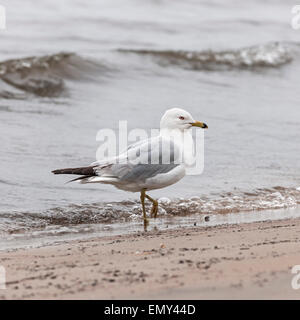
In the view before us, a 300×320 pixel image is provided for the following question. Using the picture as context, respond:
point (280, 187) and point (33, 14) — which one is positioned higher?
point (33, 14)

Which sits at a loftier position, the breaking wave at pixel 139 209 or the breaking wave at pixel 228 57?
the breaking wave at pixel 228 57

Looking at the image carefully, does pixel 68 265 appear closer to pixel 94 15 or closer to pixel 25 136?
pixel 25 136

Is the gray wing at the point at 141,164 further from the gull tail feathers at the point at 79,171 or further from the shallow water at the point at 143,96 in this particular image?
the shallow water at the point at 143,96

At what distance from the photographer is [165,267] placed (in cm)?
390

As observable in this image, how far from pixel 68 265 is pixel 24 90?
808 cm

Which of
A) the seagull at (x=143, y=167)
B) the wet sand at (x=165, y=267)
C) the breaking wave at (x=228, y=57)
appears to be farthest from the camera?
the breaking wave at (x=228, y=57)

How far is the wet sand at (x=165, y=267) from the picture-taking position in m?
3.46

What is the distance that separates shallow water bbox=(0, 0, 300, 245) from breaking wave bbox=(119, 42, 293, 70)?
0.12 feet

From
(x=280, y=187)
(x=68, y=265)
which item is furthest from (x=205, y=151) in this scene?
(x=68, y=265)

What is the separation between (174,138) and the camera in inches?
248

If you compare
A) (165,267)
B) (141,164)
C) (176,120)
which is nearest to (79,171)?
(141,164)

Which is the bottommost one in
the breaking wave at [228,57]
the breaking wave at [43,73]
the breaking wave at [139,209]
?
the breaking wave at [139,209]

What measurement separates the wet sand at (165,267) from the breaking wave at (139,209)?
1009mm

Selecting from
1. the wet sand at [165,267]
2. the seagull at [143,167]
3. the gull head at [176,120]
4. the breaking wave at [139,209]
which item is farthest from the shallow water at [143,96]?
the wet sand at [165,267]
